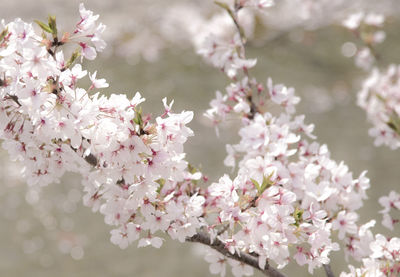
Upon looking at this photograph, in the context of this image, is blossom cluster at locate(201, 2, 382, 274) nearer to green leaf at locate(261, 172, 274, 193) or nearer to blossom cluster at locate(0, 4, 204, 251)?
green leaf at locate(261, 172, 274, 193)

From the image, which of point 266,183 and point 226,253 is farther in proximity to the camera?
point 226,253

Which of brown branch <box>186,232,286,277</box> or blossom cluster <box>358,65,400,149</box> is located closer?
brown branch <box>186,232,286,277</box>

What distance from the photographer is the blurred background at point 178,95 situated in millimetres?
3490

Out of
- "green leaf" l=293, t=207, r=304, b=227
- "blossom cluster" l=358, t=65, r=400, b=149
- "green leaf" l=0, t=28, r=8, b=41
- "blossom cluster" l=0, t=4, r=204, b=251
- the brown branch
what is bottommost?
the brown branch

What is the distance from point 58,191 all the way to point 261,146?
3262mm

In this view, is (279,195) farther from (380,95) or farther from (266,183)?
(380,95)

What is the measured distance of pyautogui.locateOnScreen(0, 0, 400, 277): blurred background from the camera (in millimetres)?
3490

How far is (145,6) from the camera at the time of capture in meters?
7.61

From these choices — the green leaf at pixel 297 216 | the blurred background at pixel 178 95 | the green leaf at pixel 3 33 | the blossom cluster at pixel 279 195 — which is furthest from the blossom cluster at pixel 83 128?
the blurred background at pixel 178 95

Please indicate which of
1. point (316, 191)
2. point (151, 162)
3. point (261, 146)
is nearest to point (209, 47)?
point (261, 146)

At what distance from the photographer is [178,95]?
5250 mm

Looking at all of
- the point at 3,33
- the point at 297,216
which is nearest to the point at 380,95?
the point at 297,216

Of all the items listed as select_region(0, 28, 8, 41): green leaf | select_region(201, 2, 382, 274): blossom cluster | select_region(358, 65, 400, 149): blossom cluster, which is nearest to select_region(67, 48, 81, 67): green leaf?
select_region(0, 28, 8, 41): green leaf

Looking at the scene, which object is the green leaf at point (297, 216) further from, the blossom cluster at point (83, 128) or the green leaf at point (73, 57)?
the green leaf at point (73, 57)
